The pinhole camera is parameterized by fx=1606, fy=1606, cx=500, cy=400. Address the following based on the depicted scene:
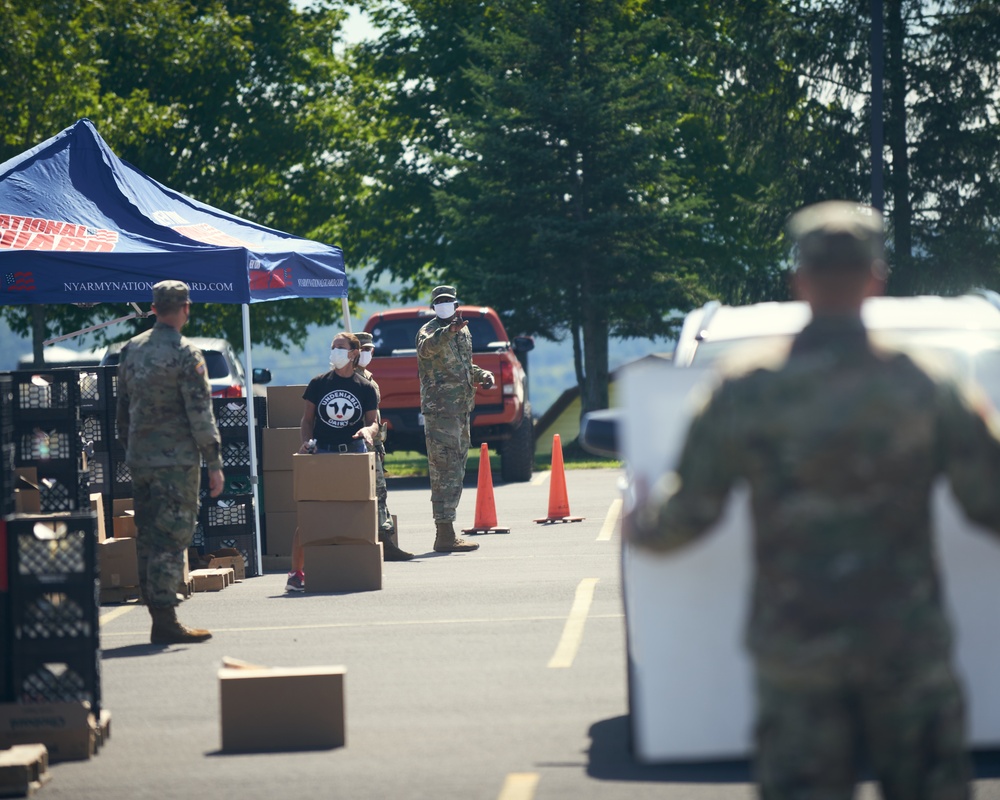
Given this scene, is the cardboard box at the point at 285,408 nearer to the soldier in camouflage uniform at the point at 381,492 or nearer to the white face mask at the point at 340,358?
the soldier in camouflage uniform at the point at 381,492

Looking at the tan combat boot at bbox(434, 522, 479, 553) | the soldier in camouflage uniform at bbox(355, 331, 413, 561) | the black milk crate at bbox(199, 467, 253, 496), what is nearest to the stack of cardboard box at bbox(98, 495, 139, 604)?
the black milk crate at bbox(199, 467, 253, 496)

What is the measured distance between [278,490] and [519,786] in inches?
304

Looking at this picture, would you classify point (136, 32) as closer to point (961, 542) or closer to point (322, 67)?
point (322, 67)

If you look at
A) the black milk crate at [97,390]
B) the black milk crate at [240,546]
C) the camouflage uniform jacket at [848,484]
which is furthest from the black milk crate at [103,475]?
the camouflage uniform jacket at [848,484]

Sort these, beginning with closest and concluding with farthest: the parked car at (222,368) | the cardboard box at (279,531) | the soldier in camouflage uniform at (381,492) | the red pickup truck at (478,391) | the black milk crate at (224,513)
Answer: the soldier in camouflage uniform at (381,492) → the black milk crate at (224,513) → the cardboard box at (279,531) → the red pickup truck at (478,391) → the parked car at (222,368)

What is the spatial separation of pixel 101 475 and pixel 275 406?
1.72m

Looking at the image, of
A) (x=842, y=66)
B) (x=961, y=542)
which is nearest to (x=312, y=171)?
(x=842, y=66)

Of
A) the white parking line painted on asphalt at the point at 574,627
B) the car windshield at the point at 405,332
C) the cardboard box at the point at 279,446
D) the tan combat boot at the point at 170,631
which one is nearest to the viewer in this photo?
the white parking line painted on asphalt at the point at 574,627

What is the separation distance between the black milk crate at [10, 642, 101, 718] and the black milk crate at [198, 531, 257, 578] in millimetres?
5903

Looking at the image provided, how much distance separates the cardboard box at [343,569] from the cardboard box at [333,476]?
0.43m

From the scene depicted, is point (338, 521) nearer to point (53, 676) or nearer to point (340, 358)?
point (340, 358)

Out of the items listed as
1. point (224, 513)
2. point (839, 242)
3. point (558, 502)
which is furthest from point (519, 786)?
point (558, 502)

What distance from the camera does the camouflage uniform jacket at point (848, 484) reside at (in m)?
3.34

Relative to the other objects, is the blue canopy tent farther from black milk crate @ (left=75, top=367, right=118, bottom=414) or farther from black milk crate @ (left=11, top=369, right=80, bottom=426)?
black milk crate @ (left=11, top=369, right=80, bottom=426)
